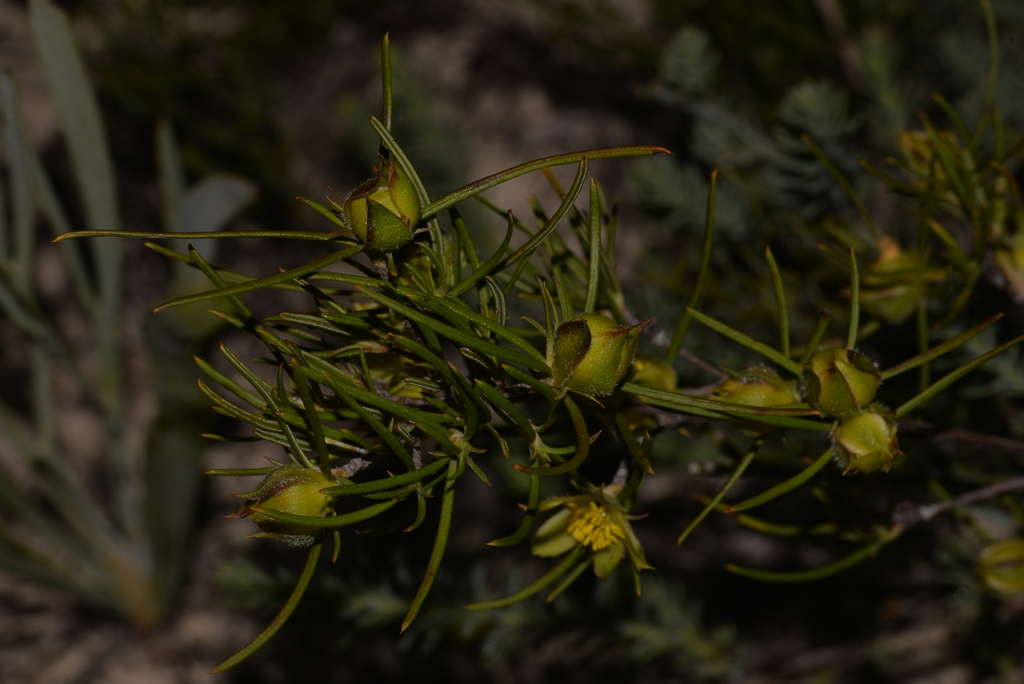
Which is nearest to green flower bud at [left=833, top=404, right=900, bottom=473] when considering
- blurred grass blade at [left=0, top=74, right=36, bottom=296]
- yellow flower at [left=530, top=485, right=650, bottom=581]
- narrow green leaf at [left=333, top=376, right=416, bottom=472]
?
yellow flower at [left=530, top=485, right=650, bottom=581]

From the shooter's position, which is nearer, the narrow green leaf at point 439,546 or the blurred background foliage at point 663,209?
the narrow green leaf at point 439,546

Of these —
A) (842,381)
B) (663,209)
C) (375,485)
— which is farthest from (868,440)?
(663,209)

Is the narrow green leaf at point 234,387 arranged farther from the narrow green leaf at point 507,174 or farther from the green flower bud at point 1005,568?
the green flower bud at point 1005,568

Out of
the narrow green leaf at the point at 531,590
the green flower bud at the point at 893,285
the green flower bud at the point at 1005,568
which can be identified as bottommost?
the green flower bud at the point at 1005,568

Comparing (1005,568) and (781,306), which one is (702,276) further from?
(1005,568)

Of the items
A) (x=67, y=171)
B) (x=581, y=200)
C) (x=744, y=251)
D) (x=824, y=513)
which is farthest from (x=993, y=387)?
A: (x=67, y=171)

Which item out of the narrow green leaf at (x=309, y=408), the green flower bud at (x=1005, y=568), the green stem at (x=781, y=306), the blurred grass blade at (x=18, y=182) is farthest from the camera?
the blurred grass blade at (x=18, y=182)

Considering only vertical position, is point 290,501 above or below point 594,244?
below

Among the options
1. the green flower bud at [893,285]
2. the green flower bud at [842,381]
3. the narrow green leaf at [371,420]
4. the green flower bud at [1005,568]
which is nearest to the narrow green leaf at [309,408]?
the narrow green leaf at [371,420]
